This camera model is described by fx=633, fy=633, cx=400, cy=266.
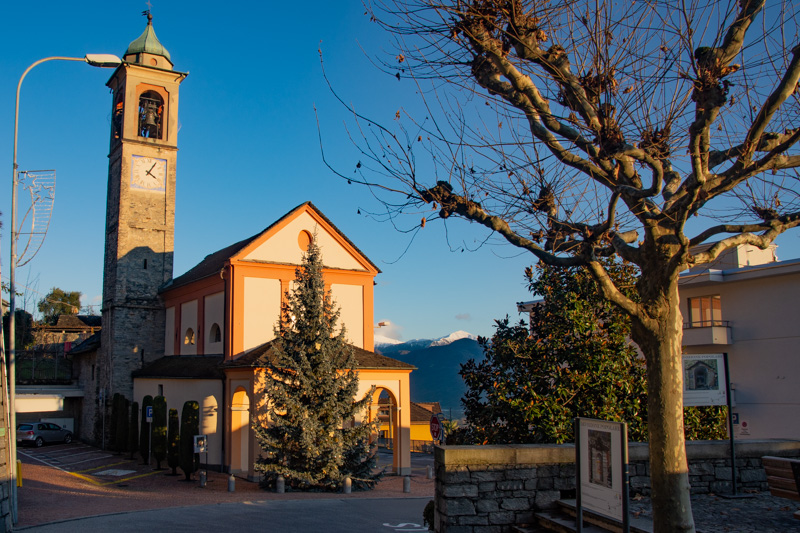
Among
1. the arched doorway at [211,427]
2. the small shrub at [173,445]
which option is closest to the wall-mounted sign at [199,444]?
the small shrub at [173,445]

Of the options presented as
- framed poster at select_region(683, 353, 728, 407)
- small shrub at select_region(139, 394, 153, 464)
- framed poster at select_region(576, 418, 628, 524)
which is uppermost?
framed poster at select_region(683, 353, 728, 407)

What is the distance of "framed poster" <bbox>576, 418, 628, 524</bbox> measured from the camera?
20.1 ft

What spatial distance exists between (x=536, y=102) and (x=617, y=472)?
3873 mm

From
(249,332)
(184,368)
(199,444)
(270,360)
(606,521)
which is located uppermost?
(249,332)

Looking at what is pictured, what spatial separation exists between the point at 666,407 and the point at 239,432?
19368mm

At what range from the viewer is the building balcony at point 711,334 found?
25.8 m

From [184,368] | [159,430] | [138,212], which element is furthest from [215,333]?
[138,212]

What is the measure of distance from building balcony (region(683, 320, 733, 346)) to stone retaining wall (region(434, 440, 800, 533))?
1889cm

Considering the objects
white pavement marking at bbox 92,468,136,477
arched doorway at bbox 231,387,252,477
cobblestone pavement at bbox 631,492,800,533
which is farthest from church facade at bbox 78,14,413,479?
cobblestone pavement at bbox 631,492,800,533

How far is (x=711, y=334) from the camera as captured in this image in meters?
25.8

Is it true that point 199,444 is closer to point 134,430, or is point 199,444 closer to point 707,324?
point 134,430

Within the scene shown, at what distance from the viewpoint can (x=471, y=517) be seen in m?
8.33

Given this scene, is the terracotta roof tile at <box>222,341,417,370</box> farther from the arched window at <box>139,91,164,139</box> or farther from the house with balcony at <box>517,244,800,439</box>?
the arched window at <box>139,91,164,139</box>

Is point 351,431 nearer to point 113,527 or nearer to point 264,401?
point 264,401
